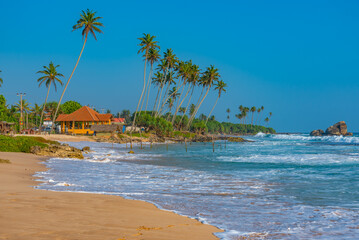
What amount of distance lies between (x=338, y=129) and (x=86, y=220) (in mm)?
163322

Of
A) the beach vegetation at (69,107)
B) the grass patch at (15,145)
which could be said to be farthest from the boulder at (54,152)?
the beach vegetation at (69,107)

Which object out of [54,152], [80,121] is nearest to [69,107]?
[80,121]

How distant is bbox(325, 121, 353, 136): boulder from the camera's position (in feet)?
493

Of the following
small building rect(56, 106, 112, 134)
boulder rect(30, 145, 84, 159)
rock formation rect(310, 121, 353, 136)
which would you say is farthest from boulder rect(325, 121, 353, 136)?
boulder rect(30, 145, 84, 159)

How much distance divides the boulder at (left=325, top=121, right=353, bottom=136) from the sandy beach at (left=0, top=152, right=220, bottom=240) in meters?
159

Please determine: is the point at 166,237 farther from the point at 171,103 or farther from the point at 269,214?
the point at 171,103

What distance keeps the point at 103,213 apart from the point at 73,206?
0.91 m

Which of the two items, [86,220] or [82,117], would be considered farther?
[82,117]

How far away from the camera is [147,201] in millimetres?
9227

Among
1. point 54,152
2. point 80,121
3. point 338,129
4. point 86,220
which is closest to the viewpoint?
point 86,220

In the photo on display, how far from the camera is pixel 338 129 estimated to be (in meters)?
151

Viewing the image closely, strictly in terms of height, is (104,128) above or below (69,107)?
below

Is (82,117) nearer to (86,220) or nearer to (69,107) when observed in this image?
(69,107)

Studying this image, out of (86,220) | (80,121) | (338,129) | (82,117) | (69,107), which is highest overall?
(69,107)
